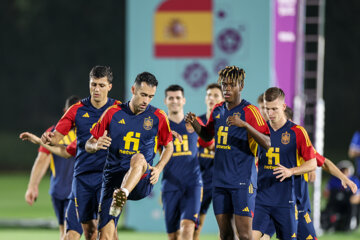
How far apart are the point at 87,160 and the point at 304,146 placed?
7.67 feet

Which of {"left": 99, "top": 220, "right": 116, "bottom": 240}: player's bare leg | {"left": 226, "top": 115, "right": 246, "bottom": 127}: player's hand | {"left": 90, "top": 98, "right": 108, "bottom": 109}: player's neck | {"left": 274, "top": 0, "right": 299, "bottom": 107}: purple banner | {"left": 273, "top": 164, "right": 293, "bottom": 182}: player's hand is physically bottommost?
{"left": 99, "top": 220, "right": 116, "bottom": 240}: player's bare leg

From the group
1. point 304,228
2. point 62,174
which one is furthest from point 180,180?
point 304,228

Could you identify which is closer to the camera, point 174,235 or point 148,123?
point 148,123

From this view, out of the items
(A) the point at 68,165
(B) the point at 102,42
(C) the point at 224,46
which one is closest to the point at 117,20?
(B) the point at 102,42

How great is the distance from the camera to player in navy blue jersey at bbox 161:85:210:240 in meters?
8.79

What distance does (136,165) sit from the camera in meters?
6.62

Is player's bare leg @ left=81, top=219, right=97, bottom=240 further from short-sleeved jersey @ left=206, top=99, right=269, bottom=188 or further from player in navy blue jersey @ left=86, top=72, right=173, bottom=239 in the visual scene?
short-sleeved jersey @ left=206, top=99, right=269, bottom=188

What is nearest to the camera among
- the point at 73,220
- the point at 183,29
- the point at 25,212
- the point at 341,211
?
the point at 73,220

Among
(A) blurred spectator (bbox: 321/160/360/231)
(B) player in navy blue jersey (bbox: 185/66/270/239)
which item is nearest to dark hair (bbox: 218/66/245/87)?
(B) player in navy blue jersey (bbox: 185/66/270/239)

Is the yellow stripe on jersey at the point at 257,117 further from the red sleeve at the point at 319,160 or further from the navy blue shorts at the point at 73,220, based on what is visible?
the navy blue shorts at the point at 73,220

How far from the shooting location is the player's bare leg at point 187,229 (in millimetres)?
8586

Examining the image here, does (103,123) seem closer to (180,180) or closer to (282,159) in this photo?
(282,159)

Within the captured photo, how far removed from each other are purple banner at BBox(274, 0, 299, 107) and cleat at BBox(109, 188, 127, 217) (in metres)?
6.20

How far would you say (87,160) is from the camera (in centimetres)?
756
